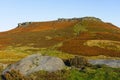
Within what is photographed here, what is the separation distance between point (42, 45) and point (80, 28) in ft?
65.9

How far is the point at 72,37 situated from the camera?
9169cm

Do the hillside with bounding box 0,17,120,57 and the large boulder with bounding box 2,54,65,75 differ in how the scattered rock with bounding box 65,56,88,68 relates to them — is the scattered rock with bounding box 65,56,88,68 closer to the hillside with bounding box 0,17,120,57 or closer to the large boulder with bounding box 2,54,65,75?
the large boulder with bounding box 2,54,65,75

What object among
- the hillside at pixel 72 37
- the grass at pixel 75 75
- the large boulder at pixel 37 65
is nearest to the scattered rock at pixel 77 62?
the large boulder at pixel 37 65

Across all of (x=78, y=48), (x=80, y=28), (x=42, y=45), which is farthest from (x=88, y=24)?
(x=78, y=48)

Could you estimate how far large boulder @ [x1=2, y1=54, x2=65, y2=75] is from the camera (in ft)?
74.8

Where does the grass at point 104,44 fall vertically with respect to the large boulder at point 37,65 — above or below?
below

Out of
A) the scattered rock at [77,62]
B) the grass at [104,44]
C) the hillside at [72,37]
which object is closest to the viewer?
the scattered rock at [77,62]

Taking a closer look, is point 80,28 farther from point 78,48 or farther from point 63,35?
point 78,48

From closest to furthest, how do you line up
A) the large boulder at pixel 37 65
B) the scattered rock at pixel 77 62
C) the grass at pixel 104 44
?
the large boulder at pixel 37 65 → the scattered rock at pixel 77 62 → the grass at pixel 104 44

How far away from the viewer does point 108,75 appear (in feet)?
70.9

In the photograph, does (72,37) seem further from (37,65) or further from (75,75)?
(75,75)

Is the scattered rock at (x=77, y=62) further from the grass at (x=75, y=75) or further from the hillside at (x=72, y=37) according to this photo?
the hillside at (x=72, y=37)

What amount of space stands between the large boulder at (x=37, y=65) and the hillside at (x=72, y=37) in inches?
1508

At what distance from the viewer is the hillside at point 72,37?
6712 centimetres
